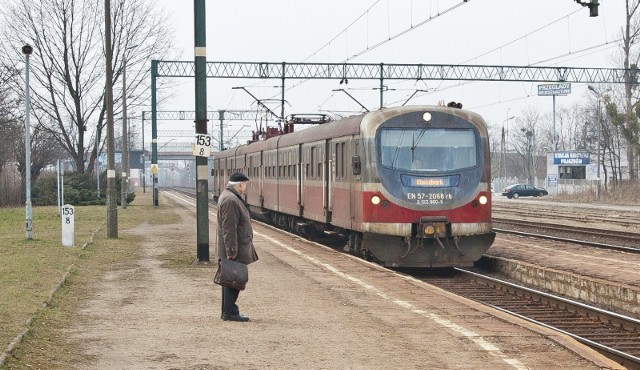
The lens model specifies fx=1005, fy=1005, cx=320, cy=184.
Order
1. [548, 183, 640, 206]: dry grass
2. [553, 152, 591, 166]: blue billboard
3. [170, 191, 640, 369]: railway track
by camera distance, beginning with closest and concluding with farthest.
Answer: [170, 191, 640, 369]: railway track → [548, 183, 640, 206]: dry grass → [553, 152, 591, 166]: blue billboard

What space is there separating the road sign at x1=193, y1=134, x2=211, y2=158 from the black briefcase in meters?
7.35

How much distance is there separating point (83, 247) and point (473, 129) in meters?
8.76

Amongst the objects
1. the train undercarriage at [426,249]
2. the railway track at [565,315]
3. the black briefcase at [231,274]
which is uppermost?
the black briefcase at [231,274]

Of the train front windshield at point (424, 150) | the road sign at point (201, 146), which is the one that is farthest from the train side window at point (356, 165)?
the road sign at point (201, 146)

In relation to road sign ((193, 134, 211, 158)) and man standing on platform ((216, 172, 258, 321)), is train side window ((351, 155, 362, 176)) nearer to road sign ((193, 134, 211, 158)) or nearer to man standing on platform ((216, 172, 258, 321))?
road sign ((193, 134, 211, 158))

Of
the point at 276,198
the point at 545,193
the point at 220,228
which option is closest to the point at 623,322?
the point at 220,228

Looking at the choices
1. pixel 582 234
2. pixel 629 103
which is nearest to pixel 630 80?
pixel 629 103

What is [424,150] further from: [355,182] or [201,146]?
[201,146]

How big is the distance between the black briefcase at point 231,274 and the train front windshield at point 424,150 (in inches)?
303

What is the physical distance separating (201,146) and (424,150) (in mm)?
4053

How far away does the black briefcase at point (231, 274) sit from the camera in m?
10.8

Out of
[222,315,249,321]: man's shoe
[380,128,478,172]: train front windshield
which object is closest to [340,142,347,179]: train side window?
[380,128,478,172]: train front windshield

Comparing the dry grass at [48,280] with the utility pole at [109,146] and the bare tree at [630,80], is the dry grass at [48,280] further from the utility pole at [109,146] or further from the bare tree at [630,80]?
the bare tree at [630,80]

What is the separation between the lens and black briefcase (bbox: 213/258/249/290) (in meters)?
10.8
